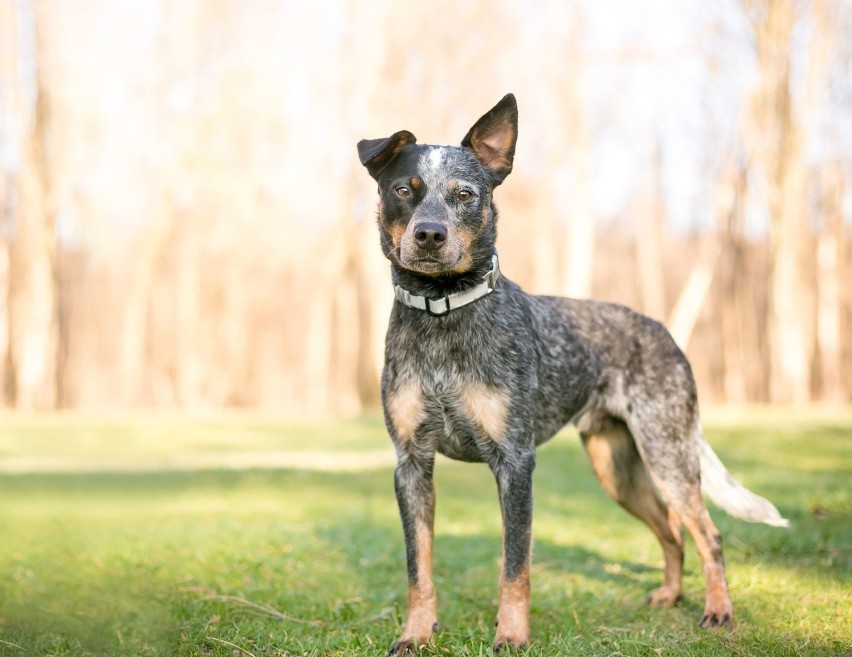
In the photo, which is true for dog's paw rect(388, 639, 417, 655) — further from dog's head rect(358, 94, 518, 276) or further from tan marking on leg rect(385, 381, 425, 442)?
dog's head rect(358, 94, 518, 276)

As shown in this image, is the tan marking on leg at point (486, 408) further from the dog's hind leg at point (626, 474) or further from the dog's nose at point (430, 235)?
the dog's hind leg at point (626, 474)

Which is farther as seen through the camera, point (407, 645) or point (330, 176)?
point (330, 176)

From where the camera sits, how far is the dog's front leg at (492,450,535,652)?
12.8 ft

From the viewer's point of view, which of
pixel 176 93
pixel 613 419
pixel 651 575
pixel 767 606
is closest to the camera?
pixel 767 606

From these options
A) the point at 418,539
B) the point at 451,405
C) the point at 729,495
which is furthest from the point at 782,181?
the point at 418,539

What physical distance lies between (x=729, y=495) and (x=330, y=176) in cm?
2103

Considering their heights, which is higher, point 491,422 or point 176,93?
point 176,93

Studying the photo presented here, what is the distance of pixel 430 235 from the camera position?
391cm

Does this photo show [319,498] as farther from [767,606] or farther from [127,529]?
[767,606]

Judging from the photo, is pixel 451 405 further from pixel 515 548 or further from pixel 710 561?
pixel 710 561

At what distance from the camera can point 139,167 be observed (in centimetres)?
2556

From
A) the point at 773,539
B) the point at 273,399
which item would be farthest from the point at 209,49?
the point at 773,539

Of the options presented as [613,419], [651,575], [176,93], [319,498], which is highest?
[176,93]

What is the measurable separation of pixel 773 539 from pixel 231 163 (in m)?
22.4
